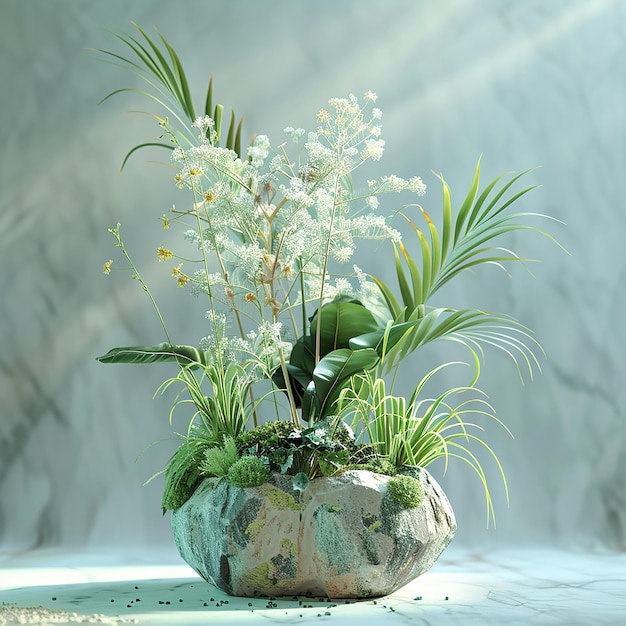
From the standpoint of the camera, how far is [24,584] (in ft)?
10.2

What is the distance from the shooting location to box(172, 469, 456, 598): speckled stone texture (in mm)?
2514

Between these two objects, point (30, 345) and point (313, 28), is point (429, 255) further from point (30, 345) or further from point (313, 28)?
point (30, 345)

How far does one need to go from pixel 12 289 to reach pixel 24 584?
1579 mm

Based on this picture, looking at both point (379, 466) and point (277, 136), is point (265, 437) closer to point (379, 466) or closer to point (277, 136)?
point (379, 466)

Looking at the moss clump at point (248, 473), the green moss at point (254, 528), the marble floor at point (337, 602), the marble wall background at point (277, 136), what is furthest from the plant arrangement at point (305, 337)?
the marble wall background at point (277, 136)

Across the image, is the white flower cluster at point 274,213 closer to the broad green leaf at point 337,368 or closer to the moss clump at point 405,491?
the broad green leaf at point 337,368

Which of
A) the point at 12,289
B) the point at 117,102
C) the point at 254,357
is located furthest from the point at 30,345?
the point at 254,357

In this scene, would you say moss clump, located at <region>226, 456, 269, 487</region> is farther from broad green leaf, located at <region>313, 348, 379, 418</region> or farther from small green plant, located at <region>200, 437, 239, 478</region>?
broad green leaf, located at <region>313, 348, 379, 418</region>

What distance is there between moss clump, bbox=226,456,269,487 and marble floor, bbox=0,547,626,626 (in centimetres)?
34

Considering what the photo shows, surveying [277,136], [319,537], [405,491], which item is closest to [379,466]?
[405,491]

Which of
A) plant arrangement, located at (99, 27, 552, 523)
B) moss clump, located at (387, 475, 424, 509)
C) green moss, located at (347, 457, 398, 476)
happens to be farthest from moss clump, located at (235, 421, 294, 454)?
moss clump, located at (387, 475, 424, 509)

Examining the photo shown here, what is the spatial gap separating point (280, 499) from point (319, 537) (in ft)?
0.51

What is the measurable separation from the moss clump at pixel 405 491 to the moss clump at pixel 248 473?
0.37 meters

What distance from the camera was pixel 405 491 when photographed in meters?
2.55
